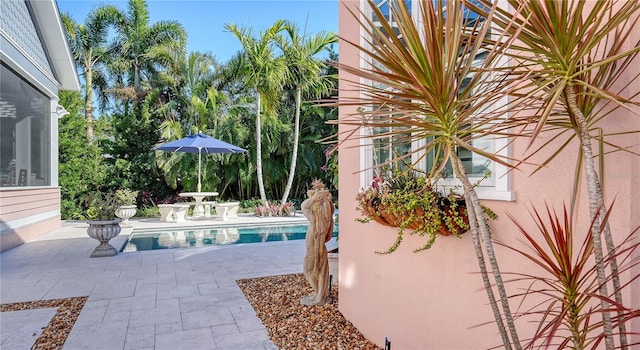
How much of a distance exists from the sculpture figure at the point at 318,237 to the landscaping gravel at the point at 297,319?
199mm

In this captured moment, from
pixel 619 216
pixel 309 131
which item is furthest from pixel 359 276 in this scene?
pixel 309 131

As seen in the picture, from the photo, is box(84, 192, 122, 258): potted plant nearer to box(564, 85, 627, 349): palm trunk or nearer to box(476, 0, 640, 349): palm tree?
box(476, 0, 640, 349): palm tree

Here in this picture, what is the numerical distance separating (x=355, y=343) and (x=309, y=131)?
15.6 meters

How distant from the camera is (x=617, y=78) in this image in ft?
6.23

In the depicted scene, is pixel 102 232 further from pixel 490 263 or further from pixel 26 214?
pixel 490 263

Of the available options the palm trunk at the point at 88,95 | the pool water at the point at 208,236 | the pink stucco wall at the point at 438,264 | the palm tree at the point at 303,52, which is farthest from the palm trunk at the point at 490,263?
the palm trunk at the point at 88,95

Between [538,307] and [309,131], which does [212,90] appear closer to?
[309,131]

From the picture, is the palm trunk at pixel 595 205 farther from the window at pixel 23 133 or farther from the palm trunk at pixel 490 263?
the window at pixel 23 133

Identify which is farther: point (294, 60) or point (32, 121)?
point (294, 60)

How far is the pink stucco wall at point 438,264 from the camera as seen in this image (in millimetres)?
1938

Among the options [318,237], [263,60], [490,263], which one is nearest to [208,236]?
[263,60]

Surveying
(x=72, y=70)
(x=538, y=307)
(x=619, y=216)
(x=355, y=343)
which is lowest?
(x=355, y=343)

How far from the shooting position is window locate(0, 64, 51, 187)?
29.4 feet

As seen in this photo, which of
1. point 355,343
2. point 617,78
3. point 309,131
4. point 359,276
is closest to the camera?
point 617,78
